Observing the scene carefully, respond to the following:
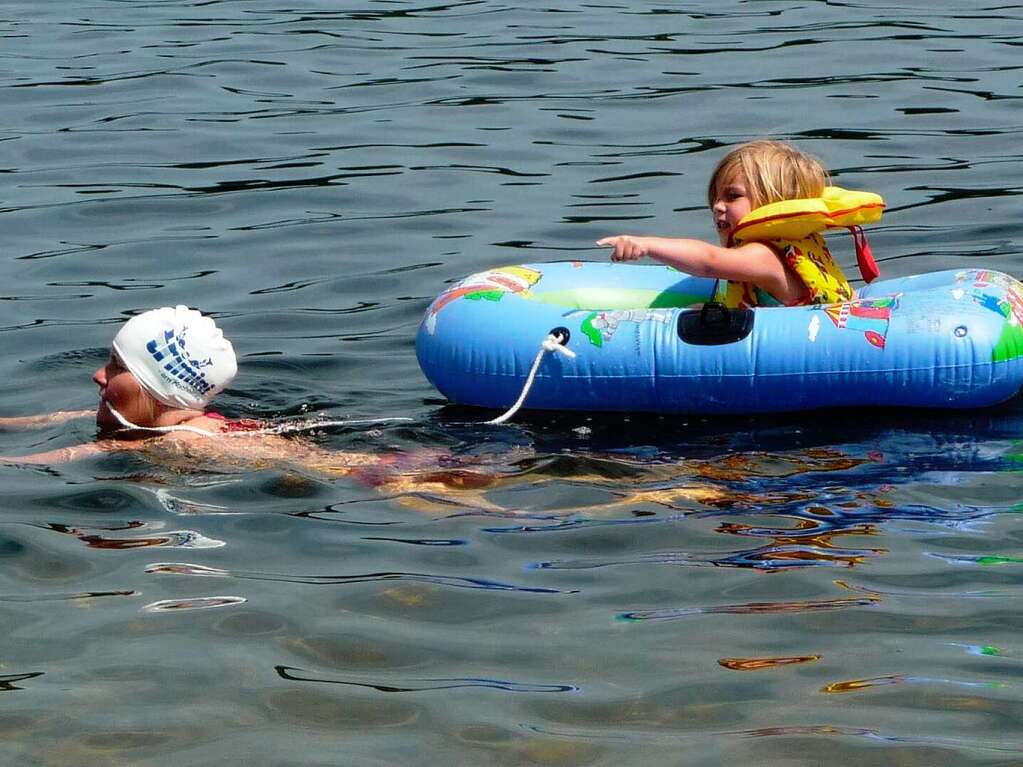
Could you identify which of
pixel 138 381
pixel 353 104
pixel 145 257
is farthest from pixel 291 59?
pixel 138 381

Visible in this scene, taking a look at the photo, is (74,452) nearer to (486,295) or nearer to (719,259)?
(486,295)

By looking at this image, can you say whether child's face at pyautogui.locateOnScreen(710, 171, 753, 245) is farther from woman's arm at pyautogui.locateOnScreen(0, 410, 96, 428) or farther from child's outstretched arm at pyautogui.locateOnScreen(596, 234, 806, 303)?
woman's arm at pyautogui.locateOnScreen(0, 410, 96, 428)

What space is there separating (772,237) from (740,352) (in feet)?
1.72

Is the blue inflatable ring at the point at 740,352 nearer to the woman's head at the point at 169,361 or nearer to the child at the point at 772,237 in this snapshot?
the child at the point at 772,237

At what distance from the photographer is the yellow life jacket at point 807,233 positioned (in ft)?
22.1

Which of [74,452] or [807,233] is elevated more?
[807,233]

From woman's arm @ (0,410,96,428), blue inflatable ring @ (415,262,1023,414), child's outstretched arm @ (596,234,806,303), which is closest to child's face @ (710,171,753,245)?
child's outstretched arm @ (596,234,806,303)

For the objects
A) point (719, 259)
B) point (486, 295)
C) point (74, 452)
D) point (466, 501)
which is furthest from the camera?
point (486, 295)

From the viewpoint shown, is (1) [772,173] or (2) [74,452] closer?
(2) [74,452]

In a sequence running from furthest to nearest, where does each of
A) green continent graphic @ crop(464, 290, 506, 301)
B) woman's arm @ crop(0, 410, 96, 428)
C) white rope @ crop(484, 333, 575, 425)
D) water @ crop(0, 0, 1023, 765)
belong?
green continent graphic @ crop(464, 290, 506, 301) → woman's arm @ crop(0, 410, 96, 428) → white rope @ crop(484, 333, 575, 425) → water @ crop(0, 0, 1023, 765)

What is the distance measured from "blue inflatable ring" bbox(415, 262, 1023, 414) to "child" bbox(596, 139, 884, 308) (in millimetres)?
175

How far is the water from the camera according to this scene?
4.43 metres

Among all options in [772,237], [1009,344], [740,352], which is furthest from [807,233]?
[1009,344]

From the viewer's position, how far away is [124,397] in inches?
256
